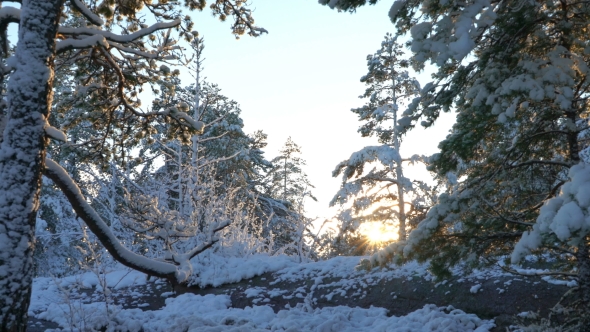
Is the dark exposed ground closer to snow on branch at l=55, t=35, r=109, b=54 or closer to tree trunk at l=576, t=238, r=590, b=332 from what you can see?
tree trunk at l=576, t=238, r=590, b=332

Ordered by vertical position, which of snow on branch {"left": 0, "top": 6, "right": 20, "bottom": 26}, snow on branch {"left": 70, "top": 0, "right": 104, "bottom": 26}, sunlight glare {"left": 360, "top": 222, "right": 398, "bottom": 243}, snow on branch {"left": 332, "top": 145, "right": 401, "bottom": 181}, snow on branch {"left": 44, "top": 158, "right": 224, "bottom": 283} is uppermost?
snow on branch {"left": 332, "top": 145, "right": 401, "bottom": 181}

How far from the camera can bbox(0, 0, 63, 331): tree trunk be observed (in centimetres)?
347

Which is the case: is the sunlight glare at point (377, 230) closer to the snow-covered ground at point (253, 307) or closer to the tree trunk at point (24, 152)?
the snow-covered ground at point (253, 307)

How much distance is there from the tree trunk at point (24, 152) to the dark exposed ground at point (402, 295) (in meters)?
2.35

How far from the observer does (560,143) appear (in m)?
5.58

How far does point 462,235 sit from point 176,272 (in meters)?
3.12

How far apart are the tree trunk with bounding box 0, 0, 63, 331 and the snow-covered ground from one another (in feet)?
7.20

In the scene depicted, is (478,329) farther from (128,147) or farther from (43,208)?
(43,208)

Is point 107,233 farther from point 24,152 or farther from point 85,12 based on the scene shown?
point 85,12

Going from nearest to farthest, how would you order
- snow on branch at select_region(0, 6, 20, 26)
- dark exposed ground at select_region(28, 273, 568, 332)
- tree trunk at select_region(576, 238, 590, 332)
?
snow on branch at select_region(0, 6, 20, 26) → tree trunk at select_region(576, 238, 590, 332) → dark exposed ground at select_region(28, 273, 568, 332)

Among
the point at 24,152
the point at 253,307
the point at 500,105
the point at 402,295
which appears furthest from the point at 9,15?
the point at 402,295

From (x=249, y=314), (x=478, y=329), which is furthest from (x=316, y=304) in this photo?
(x=478, y=329)

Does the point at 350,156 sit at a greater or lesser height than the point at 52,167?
greater

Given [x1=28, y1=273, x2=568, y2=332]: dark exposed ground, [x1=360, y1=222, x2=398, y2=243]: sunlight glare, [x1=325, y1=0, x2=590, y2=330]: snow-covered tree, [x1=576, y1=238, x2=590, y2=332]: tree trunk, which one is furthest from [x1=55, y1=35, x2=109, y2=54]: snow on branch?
[x1=360, y1=222, x2=398, y2=243]: sunlight glare
